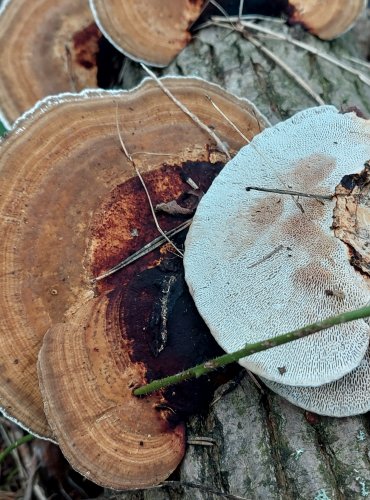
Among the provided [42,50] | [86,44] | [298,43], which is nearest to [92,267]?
[42,50]

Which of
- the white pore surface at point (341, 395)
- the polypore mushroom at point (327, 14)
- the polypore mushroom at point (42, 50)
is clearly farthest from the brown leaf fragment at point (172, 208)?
the polypore mushroom at point (327, 14)

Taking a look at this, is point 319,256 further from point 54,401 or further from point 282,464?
point 54,401

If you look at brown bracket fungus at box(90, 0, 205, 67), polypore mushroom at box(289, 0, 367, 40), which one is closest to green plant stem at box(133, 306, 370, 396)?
brown bracket fungus at box(90, 0, 205, 67)

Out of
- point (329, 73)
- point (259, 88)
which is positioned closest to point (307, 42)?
point (329, 73)

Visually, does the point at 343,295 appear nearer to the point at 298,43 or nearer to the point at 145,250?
the point at 145,250

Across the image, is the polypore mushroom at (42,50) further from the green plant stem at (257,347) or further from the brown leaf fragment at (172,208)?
the green plant stem at (257,347)
